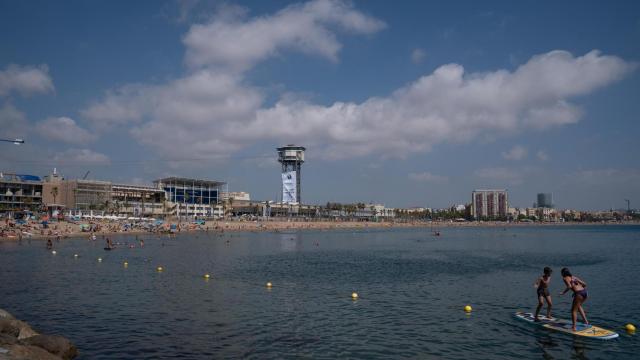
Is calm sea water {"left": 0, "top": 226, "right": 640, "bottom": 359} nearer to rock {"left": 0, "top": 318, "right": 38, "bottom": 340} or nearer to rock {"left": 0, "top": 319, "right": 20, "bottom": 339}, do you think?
rock {"left": 0, "top": 318, "right": 38, "bottom": 340}

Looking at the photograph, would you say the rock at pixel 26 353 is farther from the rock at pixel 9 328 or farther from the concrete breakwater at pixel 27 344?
the rock at pixel 9 328

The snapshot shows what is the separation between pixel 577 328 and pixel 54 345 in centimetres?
1933

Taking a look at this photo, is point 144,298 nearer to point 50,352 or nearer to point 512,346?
point 50,352

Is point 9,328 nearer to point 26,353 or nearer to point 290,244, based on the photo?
point 26,353

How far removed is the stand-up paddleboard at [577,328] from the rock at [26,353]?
18.4m

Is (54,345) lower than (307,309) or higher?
higher

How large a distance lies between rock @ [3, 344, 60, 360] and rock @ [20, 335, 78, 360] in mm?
1243

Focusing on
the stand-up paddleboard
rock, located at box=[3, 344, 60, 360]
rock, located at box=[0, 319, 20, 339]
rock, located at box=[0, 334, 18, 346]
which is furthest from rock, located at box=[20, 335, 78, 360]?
the stand-up paddleboard

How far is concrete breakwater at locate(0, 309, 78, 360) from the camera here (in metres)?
13.1

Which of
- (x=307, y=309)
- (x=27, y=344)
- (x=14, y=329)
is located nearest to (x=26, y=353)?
(x=27, y=344)

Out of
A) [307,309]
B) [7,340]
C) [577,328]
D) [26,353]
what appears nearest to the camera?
[26,353]

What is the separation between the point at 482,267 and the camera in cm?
4400

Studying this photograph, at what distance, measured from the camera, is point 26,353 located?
13258 millimetres

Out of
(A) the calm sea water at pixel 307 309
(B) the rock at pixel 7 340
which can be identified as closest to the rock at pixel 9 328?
(B) the rock at pixel 7 340
